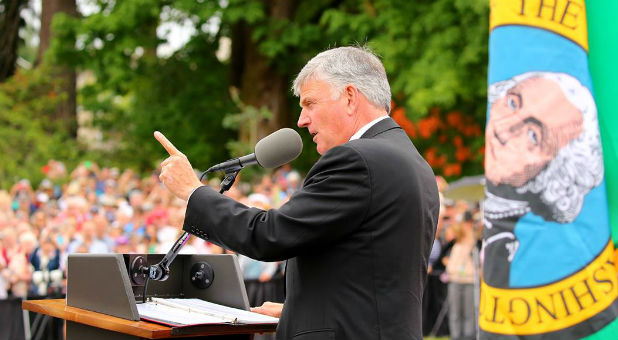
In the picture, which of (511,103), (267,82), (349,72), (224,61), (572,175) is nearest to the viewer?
(349,72)

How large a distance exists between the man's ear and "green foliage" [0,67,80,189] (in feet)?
51.0

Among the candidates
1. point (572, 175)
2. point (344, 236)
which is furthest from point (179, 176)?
point (572, 175)

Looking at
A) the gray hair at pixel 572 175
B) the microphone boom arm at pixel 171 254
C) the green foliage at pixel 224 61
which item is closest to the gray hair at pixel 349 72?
the microphone boom arm at pixel 171 254

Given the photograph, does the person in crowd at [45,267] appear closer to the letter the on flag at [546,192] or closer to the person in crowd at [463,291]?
the person in crowd at [463,291]

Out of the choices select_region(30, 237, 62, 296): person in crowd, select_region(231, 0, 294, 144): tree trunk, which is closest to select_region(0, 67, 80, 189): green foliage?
select_region(231, 0, 294, 144): tree trunk

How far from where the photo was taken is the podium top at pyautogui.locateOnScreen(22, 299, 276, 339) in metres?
2.91

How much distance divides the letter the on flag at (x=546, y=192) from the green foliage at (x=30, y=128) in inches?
599

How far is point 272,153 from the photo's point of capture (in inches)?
129

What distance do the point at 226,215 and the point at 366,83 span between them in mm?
767

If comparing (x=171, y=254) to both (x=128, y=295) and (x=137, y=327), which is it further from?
(x=137, y=327)

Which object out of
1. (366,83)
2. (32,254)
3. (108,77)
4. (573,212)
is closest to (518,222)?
(573,212)

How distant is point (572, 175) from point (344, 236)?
55.6 inches

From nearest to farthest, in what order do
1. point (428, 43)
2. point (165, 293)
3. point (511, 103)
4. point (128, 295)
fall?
point (128, 295), point (165, 293), point (511, 103), point (428, 43)

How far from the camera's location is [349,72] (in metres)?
3.25
